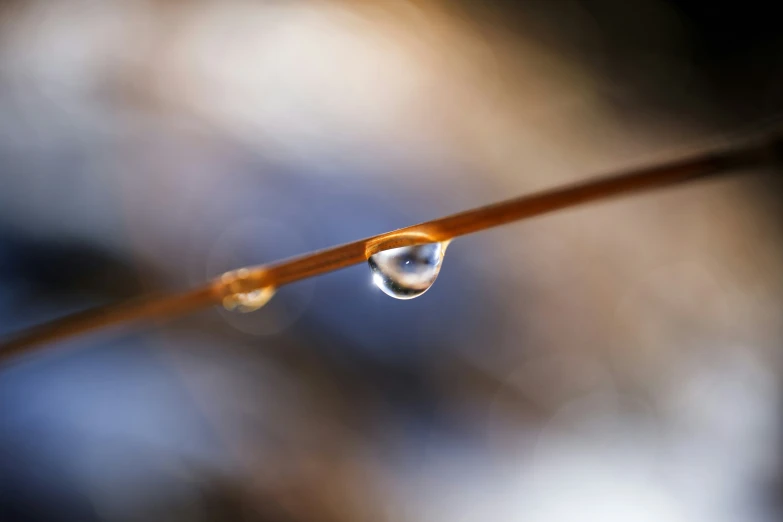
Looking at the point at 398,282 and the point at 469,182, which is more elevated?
the point at 469,182

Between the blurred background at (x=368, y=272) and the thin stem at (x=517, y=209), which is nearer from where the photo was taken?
the thin stem at (x=517, y=209)

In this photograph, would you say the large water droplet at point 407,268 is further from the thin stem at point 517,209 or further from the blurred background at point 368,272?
the blurred background at point 368,272

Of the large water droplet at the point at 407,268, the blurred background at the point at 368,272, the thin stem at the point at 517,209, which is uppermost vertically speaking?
the blurred background at the point at 368,272

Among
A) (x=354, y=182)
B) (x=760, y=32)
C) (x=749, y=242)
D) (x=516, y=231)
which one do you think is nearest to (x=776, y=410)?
(x=749, y=242)

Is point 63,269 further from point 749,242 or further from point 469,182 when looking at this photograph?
point 749,242

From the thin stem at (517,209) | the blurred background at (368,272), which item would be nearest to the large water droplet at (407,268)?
the thin stem at (517,209)
